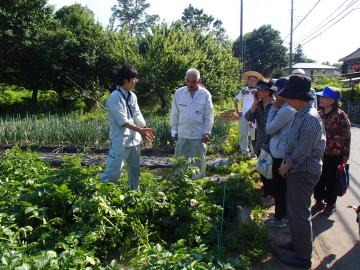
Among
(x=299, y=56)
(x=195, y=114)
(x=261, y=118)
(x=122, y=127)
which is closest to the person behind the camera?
(x=122, y=127)

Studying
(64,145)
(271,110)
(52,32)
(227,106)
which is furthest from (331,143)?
(52,32)

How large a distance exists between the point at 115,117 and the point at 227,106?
591 inches

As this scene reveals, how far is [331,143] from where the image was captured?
16.0 feet

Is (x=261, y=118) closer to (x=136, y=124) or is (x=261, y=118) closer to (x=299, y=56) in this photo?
(x=136, y=124)

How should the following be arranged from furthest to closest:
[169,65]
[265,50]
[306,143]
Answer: [265,50], [169,65], [306,143]

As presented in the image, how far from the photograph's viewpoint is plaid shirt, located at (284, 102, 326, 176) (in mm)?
3344

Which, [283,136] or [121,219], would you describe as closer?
[121,219]

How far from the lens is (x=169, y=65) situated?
48.0 ft

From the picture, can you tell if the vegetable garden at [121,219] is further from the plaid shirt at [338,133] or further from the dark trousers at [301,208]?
the plaid shirt at [338,133]

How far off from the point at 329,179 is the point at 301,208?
5.65 ft

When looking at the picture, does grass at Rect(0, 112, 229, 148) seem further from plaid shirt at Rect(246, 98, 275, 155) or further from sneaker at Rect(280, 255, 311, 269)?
sneaker at Rect(280, 255, 311, 269)

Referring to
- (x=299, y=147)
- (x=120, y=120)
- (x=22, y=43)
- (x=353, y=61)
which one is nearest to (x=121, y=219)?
(x=120, y=120)

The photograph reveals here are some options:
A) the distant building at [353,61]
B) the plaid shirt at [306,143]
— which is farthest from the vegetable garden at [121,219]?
the distant building at [353,61]

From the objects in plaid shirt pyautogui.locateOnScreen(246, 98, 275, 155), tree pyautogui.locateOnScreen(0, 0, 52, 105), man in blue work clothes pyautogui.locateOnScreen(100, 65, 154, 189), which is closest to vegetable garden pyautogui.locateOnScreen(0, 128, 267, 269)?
man in blue work clothes pyautogui.locateOnScreen(100, 65, 154, 189)
